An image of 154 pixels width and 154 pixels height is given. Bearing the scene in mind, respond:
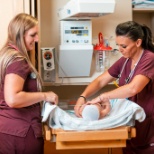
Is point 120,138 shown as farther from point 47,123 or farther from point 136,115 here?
point 47,123

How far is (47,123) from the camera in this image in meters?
1.47

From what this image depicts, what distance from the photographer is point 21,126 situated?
1453 mm

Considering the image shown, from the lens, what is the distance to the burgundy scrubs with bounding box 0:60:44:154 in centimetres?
144

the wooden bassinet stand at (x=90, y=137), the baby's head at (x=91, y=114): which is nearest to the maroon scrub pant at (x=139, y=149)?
the wooden bassinet stand at (x=90, y=137)

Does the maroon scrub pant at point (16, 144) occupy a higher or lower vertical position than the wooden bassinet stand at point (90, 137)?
lower

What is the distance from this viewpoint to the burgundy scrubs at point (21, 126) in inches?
56.6

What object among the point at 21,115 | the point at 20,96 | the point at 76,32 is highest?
the point at 76,32

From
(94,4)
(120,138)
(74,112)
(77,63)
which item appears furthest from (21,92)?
(77,63)

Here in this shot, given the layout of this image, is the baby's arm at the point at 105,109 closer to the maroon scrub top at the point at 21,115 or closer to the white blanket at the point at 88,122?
Answer: the white blanket at the point at 88,122

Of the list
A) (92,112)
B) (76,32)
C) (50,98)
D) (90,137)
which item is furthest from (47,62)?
(90,137)

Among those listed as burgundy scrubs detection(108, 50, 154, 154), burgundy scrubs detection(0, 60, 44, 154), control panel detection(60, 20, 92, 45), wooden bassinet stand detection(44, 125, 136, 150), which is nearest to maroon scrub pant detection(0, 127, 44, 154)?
burgundy scrubs detection(0, 60, 44, 154)

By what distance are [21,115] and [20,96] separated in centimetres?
15

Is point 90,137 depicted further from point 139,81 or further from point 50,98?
point 139,81

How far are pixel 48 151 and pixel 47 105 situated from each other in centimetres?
80
